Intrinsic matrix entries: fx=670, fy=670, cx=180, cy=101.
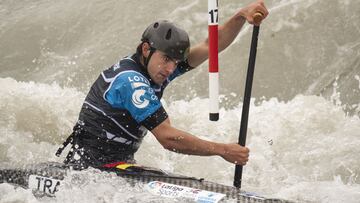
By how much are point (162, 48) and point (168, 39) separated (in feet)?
0.21

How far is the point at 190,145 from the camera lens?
154 inches

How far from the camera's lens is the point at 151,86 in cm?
405

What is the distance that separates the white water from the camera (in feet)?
19.0

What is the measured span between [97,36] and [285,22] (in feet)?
8.87

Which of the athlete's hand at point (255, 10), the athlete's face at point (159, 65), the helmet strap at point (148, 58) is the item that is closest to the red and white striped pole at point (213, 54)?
the athlete's hand at point (255, 10)

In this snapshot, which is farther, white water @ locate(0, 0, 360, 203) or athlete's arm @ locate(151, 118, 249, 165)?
white water @ locate(0, 0, 360, 203)

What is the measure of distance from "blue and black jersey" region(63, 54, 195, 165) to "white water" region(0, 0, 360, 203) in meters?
0.19

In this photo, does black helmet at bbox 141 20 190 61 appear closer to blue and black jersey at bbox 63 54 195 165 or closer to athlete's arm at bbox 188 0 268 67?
blue and black jersey at bbox 63 54 195 165

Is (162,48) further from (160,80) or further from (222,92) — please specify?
(222,92)

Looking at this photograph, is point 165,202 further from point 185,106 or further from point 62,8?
point 62,8

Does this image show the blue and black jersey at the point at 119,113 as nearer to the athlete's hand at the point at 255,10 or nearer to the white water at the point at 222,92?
the white water at the point at 222,92

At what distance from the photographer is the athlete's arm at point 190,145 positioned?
3865 mm

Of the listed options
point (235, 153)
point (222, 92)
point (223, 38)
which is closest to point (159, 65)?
point (235, 153)

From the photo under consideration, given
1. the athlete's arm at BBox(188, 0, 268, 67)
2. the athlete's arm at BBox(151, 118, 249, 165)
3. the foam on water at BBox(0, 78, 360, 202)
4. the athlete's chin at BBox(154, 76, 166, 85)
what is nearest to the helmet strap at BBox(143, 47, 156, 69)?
the athlete's chin at BBox(154, 76, 166, 85)
